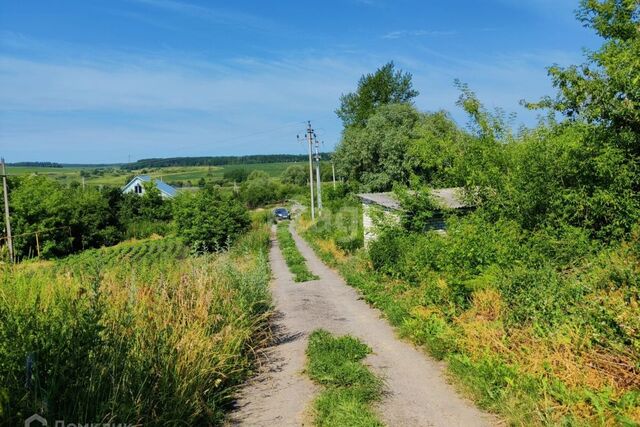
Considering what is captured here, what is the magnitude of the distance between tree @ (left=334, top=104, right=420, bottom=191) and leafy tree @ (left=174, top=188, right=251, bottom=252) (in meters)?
11.4

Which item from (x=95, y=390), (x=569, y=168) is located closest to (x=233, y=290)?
(x=95, y=390)

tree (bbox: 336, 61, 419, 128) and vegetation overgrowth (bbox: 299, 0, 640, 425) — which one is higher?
tree (bbox: 336, 61, 419, 128)

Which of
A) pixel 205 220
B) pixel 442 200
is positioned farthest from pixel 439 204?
pixel 205 220

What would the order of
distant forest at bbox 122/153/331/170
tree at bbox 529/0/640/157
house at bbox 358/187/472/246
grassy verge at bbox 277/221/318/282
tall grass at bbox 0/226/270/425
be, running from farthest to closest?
1. distant forest at bbox 122/153/331/170
2. grassy verge at bbox 277/221/318/282
3. house at bbox 358/187/472/246
4. tree at bbox 529/0/640/157
5. tall grass at bbox 0/226/270/425

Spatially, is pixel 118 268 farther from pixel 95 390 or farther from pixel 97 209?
pixel 97 209

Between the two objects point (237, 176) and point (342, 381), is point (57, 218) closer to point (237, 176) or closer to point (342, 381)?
point (342, 381)

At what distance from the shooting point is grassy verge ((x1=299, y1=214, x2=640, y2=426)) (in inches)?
190

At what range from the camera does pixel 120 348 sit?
4.57m

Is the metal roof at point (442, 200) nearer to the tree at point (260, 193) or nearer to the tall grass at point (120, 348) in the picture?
the tall grass at point (120, 348)

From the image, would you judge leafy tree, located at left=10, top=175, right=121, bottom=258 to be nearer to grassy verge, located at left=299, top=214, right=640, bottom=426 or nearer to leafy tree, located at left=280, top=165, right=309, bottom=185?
grassy verge, located at left=299, top=214, right=640, bottom=426

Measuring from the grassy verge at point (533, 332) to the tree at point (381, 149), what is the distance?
71.4 ft

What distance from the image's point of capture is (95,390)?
4.05 meters

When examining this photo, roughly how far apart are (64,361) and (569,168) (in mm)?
12182

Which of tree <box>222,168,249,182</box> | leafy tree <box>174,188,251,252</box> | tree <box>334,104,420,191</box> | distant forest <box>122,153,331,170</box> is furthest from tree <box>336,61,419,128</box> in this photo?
distant forest <box>122,153,331,170</box>
